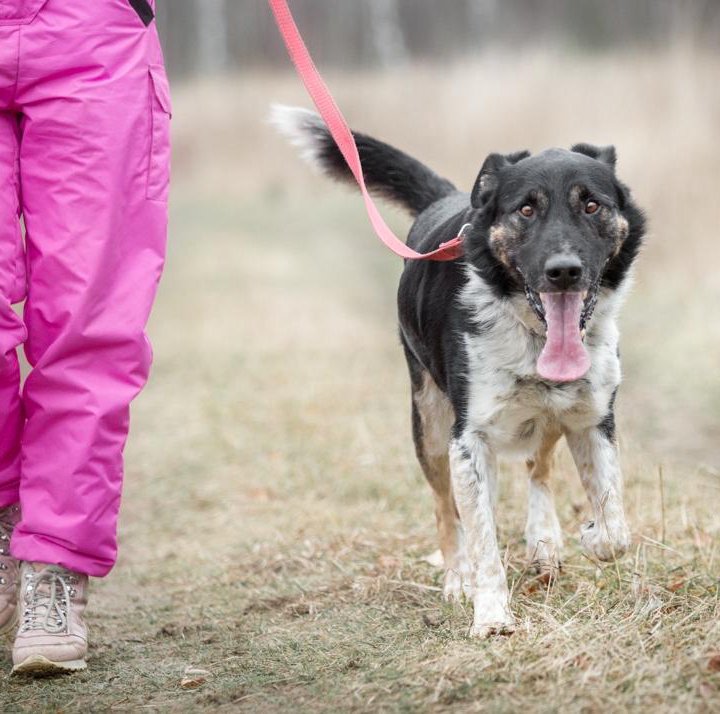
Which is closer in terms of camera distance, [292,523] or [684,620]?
[684,620]

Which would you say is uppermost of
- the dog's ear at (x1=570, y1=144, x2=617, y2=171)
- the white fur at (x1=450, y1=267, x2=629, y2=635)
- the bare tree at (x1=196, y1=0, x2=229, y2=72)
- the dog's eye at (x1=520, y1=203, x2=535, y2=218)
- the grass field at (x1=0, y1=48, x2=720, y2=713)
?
the dog's ear at (x1=570, y1=144, x2=617, y2=171)

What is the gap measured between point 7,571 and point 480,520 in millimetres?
1278

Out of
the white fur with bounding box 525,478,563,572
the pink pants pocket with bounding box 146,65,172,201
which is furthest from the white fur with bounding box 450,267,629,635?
the pink pants pocket with bounding box 146,65,172,201

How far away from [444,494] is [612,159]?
117cm

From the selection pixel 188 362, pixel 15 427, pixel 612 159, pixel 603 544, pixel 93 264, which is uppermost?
pixel 612 159

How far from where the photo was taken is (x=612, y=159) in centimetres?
344

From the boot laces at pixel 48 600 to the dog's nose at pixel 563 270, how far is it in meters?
1.47

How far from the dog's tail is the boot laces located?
1780 millimetres

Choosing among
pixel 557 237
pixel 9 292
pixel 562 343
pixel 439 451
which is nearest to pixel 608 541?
pixel 562 343

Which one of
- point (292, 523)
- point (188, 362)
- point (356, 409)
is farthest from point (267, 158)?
point (292, 523)

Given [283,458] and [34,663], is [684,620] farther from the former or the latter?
[283,458]

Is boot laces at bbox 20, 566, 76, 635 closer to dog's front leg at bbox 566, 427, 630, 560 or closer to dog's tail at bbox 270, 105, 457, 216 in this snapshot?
dog's front leg at bbox 566, 427, 630, 560

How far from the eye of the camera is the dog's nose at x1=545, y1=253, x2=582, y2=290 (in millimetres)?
2996

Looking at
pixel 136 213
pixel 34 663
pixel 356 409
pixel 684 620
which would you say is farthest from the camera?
pixel 356 409
